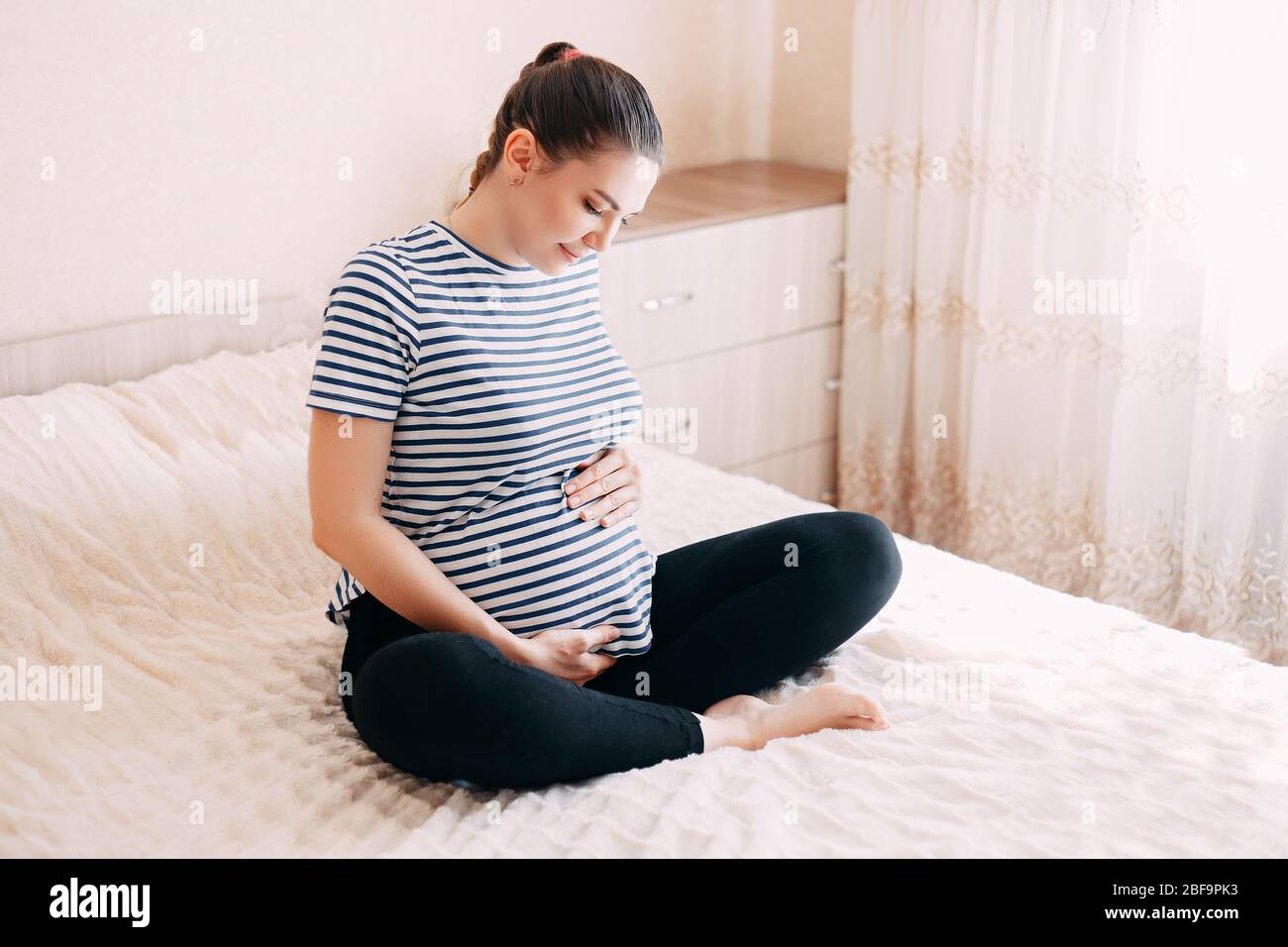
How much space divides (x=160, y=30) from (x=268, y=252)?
15.5 inches

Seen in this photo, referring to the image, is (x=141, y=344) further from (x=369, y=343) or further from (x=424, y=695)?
(x=424, y=695)

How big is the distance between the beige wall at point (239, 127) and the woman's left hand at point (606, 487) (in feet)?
3.40

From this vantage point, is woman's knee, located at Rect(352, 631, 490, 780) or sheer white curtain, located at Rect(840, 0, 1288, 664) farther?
sheer white curtain, located at Rect(840, 0, 1288, 664)

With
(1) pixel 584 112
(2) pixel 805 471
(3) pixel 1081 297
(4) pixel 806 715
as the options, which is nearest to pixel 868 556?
(4) pixel 806 715

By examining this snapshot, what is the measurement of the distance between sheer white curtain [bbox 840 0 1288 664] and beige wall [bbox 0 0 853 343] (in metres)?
0.63

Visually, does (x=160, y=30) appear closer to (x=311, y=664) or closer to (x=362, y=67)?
(x=362, y=67)

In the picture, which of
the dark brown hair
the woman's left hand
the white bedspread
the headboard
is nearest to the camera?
the white bedspread

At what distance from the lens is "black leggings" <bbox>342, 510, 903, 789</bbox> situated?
3.96ft

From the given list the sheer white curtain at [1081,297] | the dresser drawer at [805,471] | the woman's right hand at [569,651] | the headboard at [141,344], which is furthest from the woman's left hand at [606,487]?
the dresser drawer at [805,471]

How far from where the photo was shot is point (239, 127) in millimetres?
2193

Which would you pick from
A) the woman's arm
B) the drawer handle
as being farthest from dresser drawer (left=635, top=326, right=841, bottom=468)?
the woman's arm

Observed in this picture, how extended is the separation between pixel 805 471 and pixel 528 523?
161 cm

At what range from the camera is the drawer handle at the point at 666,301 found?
2508 millimetres

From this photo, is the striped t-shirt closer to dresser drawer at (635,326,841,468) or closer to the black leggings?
the black leggings
